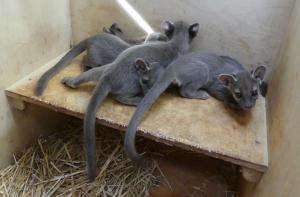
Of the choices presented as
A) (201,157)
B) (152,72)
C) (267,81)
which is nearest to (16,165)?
(152,72)

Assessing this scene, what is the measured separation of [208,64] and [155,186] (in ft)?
2.11

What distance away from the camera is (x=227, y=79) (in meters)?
1.44

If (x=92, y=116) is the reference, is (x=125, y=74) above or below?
above

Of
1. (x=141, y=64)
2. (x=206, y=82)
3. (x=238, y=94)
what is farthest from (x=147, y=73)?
(x=238, y=94)

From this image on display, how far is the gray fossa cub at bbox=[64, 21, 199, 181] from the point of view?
138cm

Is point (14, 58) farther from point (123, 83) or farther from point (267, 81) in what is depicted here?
point (267, 81)

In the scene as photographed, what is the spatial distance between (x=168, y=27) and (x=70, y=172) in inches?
33.1

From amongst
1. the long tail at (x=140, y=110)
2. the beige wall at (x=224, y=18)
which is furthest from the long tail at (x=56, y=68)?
the long tail at (x=140, y=110)

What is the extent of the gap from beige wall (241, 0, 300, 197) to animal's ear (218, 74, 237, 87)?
0.19 metres

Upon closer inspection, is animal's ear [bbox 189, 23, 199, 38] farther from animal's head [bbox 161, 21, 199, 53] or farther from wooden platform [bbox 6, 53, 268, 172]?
wooden platform [bbox 6, 53, 268, 172]

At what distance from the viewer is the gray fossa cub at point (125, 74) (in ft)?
4.53

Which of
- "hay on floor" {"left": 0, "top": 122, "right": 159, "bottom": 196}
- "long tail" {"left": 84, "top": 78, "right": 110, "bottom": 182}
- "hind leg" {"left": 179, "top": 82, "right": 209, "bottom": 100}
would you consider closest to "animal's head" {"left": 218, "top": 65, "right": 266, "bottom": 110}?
"hind leg" {"left": 179, "top": 82, "right": 209, "bottom": 100}

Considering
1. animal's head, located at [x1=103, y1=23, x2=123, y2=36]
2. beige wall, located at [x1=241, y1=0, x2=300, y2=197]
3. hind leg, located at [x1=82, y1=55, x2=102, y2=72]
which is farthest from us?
animal's head, located at [x1=103, y1=23, x2=123, y2=36]

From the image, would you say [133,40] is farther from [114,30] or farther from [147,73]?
[147,73]
